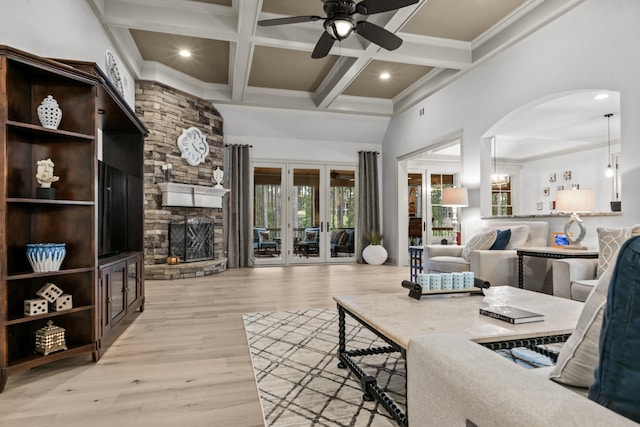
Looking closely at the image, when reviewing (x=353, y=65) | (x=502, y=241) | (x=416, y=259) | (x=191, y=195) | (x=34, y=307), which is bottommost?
(x=416, y=259)

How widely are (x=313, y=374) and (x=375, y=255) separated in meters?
5.77

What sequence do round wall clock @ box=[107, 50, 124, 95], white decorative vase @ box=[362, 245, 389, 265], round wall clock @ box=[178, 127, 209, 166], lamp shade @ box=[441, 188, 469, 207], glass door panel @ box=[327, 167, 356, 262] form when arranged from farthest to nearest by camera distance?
glass door panel @ box=[327, 167, 356, 262] → white decorative vase @ box=[362, 245, 389, 265] → round wall clock @ box=[178, 127, 209, 166] → lamp shade @ box=[441, 188, 469, 207] → round wall clock @ box=[107, 50, 124, 95]

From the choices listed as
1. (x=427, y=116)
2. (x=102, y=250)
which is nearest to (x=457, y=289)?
(x=102, y=250)

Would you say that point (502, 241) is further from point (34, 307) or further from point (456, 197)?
point (34, 307)

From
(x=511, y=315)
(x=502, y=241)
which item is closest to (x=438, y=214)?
(x=502, y=241)

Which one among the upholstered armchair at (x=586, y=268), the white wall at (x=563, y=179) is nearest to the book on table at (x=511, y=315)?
the upholstered armchair at (x=586, y=268)

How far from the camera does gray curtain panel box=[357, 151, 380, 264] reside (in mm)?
8430

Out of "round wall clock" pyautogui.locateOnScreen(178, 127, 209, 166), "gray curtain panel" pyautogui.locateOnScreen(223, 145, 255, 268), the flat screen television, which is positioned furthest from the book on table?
"gray curtain panel" pyautogui.locateOnScreen(223, 145, 255, 268)

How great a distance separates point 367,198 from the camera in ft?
27.8

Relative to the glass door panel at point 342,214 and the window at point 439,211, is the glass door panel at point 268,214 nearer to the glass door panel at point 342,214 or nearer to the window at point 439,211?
the glass door panel at point 342,214

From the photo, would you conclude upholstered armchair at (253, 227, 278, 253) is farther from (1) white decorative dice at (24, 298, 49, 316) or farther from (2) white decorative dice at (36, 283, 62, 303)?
(1) white decorative dice at (24, 298, 49, 316)

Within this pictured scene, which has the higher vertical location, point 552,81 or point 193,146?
point 552,81

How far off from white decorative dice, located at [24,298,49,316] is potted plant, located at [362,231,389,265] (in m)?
6.27

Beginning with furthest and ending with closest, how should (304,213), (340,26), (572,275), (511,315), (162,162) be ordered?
(304,213) < (162,162) < (340,26) < (572,275) < (511,315)
